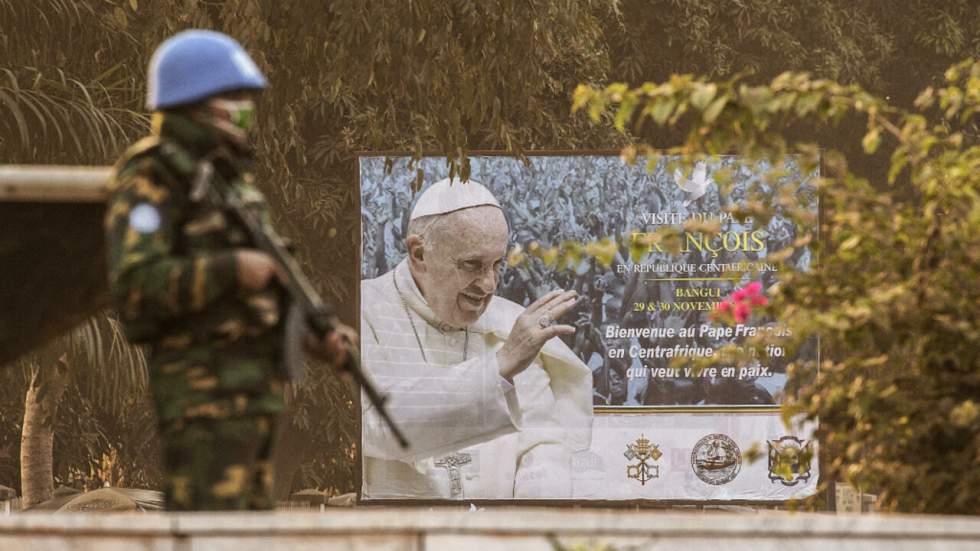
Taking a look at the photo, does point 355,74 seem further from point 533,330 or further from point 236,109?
point 236,109

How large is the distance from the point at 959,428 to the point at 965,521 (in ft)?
4.58

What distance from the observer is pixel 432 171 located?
771 inches

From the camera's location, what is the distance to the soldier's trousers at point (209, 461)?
437cm

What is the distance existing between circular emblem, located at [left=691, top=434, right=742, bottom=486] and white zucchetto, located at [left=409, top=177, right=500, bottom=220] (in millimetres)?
3244

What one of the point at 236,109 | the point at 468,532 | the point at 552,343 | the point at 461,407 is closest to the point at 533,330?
the point at 552,343

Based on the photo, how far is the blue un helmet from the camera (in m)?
4.45

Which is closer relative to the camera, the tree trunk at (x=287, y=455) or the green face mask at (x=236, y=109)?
the green face mask at (x=236, y=109)

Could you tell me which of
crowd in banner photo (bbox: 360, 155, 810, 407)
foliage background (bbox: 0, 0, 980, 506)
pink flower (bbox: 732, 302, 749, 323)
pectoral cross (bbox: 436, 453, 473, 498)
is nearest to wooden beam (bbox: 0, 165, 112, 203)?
pink flower (bbox: 732, 302, 749, 323)

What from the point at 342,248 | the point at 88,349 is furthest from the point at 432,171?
the point at 88,349

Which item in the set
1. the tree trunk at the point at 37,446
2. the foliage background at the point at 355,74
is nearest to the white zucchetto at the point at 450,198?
the foliage background at the point at 355,74

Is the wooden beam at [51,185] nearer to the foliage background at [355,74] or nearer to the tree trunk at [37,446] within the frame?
the foliage background at [355,74]

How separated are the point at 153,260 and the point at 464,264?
52.3ft

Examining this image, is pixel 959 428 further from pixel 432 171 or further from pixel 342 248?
pixel 342 248

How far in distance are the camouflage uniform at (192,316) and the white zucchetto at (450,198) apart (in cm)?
1535
